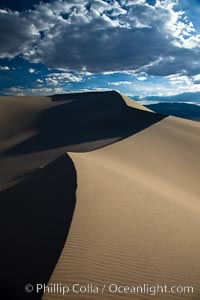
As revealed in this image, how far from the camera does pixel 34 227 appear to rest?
4.89 m

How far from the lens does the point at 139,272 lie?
396cm

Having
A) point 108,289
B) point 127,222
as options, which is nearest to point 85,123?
point 127,222

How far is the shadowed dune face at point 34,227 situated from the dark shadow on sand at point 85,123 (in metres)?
8.09

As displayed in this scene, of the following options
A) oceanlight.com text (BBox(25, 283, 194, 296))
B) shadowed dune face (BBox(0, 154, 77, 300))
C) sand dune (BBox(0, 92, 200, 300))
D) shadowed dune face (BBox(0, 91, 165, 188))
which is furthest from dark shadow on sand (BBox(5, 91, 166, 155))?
oceanlight.com text (BBox(25, 283, 194, 296))

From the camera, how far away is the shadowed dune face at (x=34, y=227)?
3.75m

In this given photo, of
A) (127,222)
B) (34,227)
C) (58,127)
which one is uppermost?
(34,227)

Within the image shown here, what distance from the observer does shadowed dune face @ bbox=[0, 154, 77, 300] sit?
12.3 feet

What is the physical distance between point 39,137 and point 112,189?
14.8 m

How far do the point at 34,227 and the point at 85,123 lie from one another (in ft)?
64.3

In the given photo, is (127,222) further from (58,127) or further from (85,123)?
(85,123)

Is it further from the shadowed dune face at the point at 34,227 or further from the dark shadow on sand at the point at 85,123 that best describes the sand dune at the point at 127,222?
the dark shadow on sand at the point at 85,123

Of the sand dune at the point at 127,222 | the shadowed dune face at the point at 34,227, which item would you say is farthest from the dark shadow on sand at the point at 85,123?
the shadowed dune face at the point at 34,227

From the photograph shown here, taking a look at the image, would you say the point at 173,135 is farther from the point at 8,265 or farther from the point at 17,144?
the point at 8,265

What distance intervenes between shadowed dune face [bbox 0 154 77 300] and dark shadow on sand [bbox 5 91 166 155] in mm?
8090
